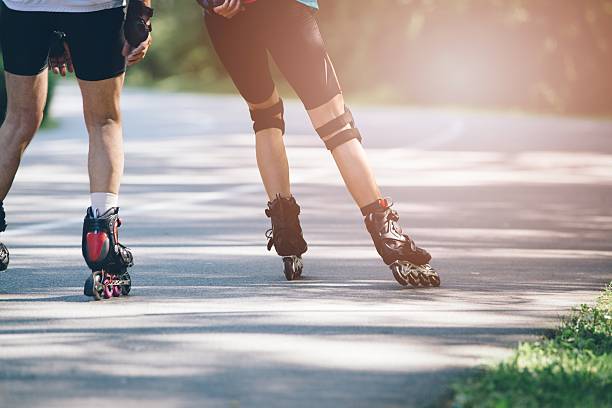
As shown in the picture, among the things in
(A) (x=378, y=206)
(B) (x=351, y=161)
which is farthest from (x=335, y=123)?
(A) (x=378, y=206)

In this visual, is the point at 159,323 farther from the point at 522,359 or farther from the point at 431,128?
the point at 431,128

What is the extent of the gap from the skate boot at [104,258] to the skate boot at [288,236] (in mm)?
913

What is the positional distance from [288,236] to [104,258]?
1.12 m

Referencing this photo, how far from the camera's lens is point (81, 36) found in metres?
6.29

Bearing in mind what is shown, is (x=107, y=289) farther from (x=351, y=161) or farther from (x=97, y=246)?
(x=351, y=161)

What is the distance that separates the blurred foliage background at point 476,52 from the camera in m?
38.3

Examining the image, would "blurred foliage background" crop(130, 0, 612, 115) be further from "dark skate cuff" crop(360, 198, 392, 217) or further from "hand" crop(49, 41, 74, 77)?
"hand" crop(49, 41, 74, 77)

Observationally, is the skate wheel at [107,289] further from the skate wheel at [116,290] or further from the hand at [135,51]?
the hand at [135,51]

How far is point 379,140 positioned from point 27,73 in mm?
14382

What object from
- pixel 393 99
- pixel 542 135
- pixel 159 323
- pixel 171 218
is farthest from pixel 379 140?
pixel 393 99

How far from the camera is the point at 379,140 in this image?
20734 millimetres

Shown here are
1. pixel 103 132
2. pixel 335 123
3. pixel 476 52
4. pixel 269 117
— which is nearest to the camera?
pixel 103 132

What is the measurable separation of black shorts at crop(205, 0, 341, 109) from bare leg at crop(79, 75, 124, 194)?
65 centimetres

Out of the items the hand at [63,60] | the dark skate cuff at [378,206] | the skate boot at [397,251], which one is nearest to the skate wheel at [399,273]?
the skate boot at [397,251]
